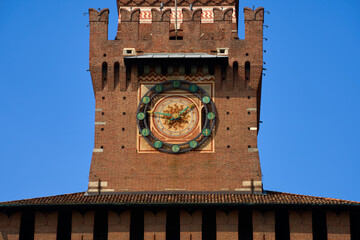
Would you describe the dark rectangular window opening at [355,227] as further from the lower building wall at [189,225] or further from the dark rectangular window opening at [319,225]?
the dark rectangular window opening at [319,225]

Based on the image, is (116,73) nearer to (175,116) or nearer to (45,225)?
(175,116)

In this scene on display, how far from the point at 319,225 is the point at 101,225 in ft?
32.6

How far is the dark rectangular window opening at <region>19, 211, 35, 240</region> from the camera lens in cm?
4797

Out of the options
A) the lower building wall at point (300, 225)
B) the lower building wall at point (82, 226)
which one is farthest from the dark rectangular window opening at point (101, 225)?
the lower building wall at point (300, 225)

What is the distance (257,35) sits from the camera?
52.1 metres

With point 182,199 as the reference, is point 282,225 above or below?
below

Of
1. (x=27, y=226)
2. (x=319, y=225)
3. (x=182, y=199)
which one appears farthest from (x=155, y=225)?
(x=319, y=225)

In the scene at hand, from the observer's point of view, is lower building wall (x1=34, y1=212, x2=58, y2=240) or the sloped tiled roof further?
Answer: lower building wall (x1=34, y1=212, x2=58, y2=240)

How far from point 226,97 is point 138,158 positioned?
207 inches

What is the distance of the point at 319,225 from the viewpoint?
4769cm

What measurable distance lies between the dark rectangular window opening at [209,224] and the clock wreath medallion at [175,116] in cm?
377

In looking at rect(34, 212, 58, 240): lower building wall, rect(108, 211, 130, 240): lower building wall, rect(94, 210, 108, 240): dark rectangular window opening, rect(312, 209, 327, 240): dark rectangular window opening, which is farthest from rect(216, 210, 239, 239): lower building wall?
rect(34, 212, 58, 240): lower building wall

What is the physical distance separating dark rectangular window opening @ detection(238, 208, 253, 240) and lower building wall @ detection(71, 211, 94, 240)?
6.72 metres

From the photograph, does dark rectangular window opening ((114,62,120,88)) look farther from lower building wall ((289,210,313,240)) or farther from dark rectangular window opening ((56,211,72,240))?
lower building wall ((289,210,313,240))
